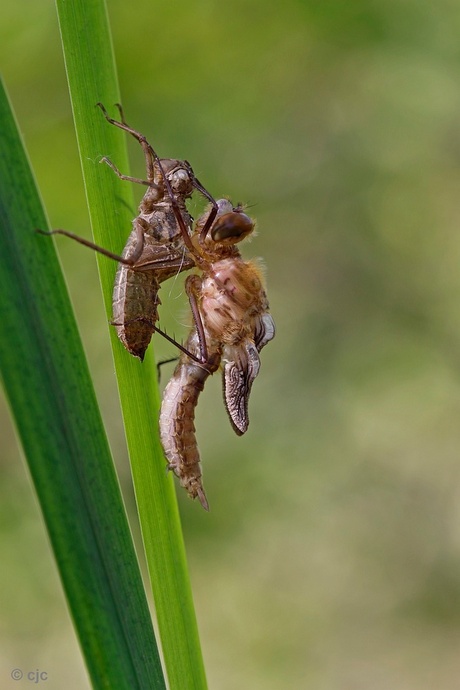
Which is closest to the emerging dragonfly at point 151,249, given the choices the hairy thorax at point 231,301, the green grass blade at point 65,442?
the hairy thorax at point 231,301

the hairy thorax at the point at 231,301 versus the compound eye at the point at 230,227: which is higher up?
the compound eye at the point at 230,227

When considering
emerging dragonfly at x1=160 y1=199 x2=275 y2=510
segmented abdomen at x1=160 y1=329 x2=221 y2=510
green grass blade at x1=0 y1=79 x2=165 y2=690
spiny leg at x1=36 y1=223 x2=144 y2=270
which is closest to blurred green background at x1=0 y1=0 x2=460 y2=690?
emerging dragonfly at x1=160 y1=199 x2=275 y2=510

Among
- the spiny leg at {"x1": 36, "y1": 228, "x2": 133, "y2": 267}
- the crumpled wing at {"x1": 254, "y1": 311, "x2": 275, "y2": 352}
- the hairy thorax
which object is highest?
the hairy thorax

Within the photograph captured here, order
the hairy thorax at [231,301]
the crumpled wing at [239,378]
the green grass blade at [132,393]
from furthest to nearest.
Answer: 1. the hairy thorax at [231,301]
2. the crumpled wing at [239,378]
3. the green grass blade at [132,393]

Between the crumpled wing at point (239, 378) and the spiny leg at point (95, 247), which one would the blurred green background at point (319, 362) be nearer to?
the crumpled wing at point (239, 378)

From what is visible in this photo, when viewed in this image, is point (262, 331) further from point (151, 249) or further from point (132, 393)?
point (132, 393)

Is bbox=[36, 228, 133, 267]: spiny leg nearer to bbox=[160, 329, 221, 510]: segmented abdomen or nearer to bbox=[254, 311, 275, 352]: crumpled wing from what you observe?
bbox=[160, 329, 221, 510]: segmented abdomen
